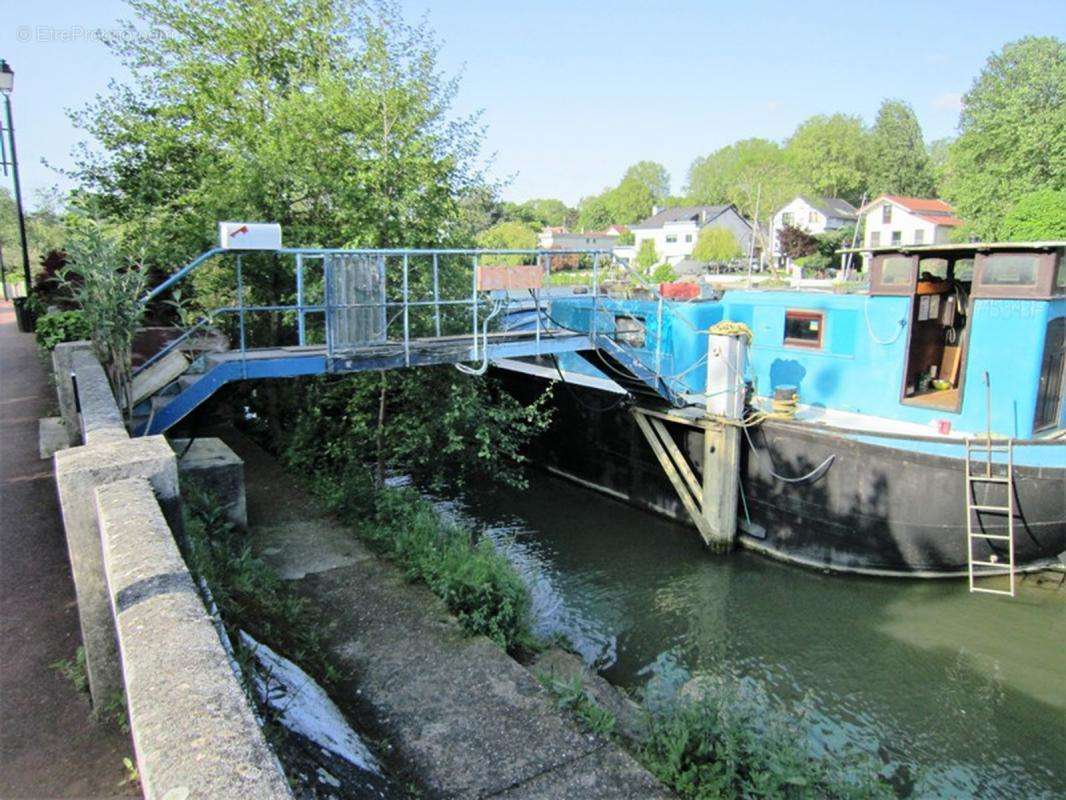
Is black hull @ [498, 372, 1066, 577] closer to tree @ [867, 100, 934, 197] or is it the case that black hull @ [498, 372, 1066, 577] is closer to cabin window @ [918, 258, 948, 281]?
cabin window @ [918, 258, 948, 281]

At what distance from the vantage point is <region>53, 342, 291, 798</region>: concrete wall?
1921 millimetres

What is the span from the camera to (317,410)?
10.4 meters

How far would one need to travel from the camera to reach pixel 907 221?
5684 centimetres

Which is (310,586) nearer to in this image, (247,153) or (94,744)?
(94,744)

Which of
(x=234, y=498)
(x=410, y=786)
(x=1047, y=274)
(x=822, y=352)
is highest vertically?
(x=1047, y=274)

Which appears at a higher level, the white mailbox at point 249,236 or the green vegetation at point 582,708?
the white mailbox at point 249,236

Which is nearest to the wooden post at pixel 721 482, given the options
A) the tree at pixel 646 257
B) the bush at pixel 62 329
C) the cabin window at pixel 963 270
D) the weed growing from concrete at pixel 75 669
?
the cabin window at pixel 963 270

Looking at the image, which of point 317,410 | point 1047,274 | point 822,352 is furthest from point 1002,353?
point 317,410

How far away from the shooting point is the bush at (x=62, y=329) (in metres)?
10.8

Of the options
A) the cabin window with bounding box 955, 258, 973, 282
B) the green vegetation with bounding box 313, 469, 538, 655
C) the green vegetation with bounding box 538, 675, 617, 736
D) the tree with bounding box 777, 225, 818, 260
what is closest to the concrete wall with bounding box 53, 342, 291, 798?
the green vegetation with bounding box 538, 675, 617, 736

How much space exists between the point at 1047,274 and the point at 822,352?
3.25 metres

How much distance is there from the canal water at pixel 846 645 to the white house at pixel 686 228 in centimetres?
6052

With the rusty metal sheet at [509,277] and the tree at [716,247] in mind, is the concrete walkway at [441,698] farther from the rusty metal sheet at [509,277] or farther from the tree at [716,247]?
the tree at [716,247]

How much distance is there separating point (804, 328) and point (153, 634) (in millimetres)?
11671
